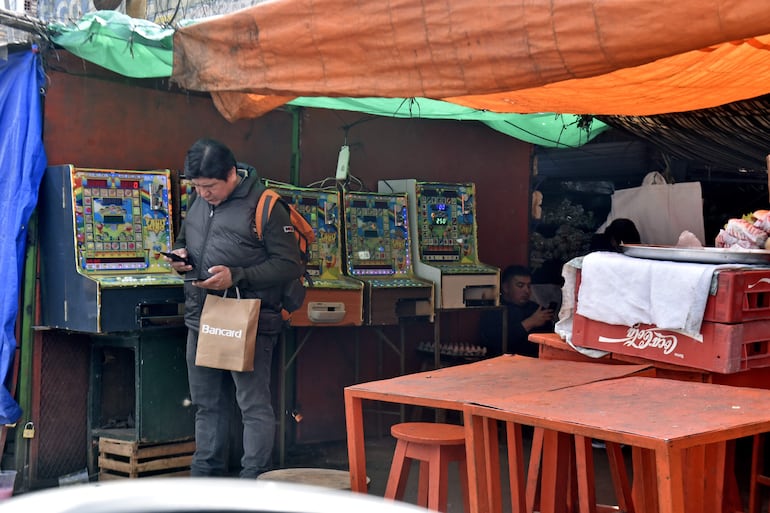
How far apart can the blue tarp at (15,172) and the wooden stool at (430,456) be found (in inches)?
116

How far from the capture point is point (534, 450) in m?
3.98

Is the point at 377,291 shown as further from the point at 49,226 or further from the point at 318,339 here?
the point at 49,226

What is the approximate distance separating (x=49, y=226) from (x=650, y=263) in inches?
146

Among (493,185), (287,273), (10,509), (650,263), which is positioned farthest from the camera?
(493,185)

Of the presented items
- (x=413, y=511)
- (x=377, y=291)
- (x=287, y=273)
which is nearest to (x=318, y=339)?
(x=377, y=291)

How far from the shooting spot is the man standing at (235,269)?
5199mm

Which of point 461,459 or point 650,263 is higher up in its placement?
point 650,263

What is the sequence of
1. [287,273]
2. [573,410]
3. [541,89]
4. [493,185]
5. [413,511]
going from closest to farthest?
[413,511] → [573,410] → [541,89] → [287,273] → [493,185]

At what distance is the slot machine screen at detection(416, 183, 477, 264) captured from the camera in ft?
24.5

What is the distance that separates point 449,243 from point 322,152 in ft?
4.12

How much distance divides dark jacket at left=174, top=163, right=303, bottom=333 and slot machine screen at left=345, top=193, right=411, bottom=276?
164 centimetres

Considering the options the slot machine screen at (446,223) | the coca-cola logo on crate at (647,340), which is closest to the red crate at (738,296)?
the coca-cola logo on crate at (647,340)

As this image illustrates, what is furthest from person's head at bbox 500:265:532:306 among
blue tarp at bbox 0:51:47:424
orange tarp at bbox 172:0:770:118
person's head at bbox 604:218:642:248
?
blue tarp at bbox 0:51:47:424

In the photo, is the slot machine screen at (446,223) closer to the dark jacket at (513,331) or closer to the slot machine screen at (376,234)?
the slot machine screen at (376,234)
